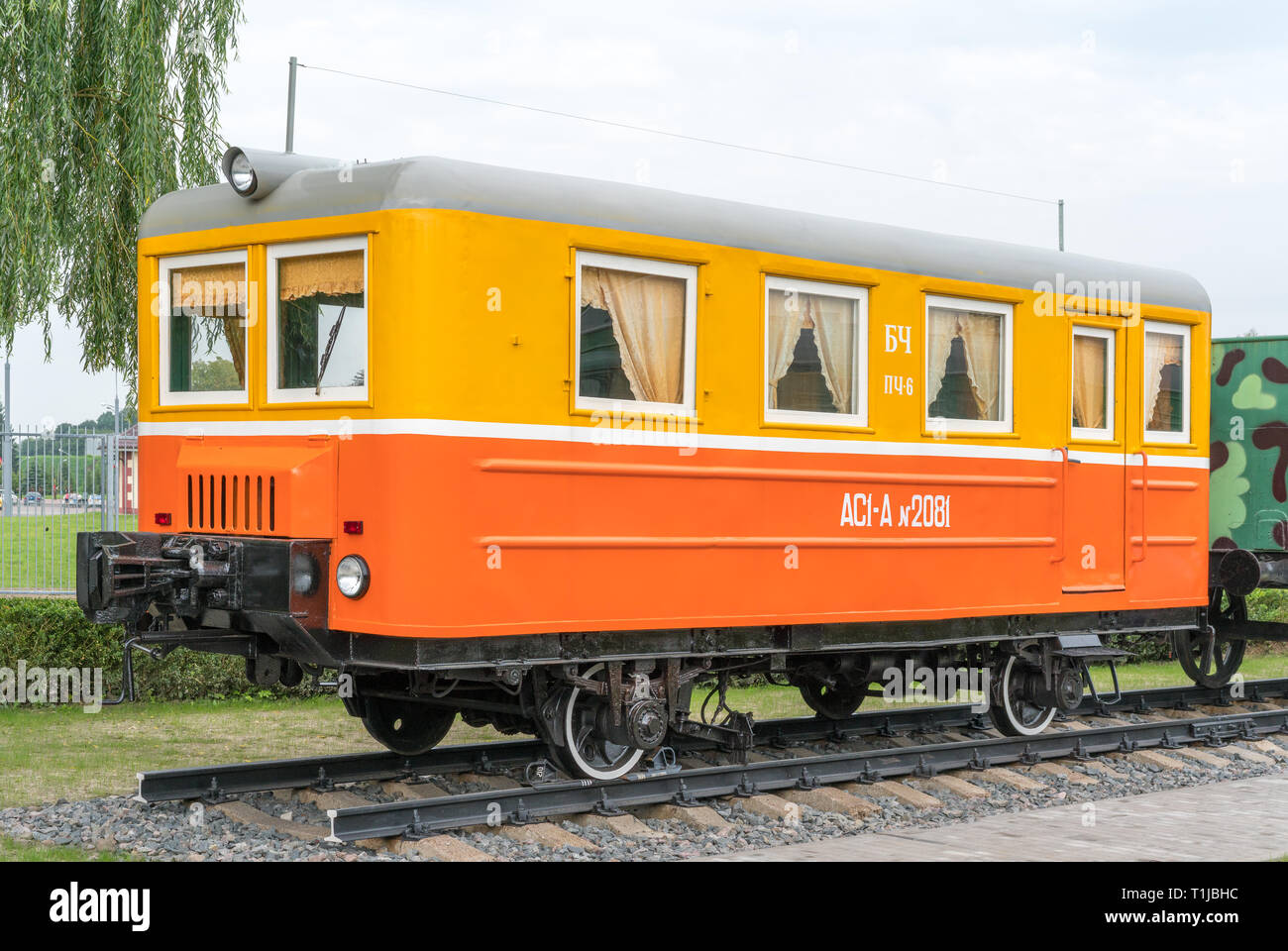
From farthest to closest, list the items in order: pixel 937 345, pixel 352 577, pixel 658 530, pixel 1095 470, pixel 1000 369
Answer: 1. pixel 1095 470
2. pixel 1000 369
3. pixel 937 345
4. pixel 658 530
5. pixel 352 577

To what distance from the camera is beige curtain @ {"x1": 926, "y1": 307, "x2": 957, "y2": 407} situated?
967 centimetres

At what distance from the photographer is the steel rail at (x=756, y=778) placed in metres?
7.62

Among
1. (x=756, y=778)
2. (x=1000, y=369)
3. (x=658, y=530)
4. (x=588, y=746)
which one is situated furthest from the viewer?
(x=1000, y=369)

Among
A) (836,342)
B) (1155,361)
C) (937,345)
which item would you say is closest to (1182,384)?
(1155,361)

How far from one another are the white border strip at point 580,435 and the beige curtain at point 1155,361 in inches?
47.4

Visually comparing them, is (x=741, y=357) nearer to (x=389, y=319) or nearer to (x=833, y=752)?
(x=389, y=319)

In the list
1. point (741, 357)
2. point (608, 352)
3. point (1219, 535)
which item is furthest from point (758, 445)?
point (1219, 535)

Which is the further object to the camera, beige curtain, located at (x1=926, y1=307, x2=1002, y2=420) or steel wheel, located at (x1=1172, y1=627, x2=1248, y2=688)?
steel wheel, located at (x1=1172, y1=627, x2=1248, y2=688)

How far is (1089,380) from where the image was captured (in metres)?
10.7

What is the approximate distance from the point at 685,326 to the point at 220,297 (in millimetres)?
2535

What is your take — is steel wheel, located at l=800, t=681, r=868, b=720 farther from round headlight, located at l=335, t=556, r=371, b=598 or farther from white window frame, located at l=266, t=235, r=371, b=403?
white window frame, located at l=266, t=235, r=371, b=403

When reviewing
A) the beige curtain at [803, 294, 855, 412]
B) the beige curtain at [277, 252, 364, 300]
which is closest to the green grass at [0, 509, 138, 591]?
the beige curtain at [277, 252, 364, 300]

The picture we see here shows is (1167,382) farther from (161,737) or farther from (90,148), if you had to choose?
(90,148)

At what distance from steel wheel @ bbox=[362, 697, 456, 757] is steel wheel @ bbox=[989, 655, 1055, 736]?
3.91 meters
